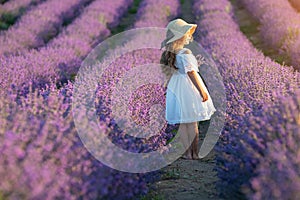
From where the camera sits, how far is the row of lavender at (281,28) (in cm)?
705

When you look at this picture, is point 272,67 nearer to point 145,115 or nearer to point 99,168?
point 145,115

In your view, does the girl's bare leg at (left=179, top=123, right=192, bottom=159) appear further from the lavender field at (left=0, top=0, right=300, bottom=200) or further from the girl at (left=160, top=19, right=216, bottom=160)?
the lavender field at (left=0, top=0, right=300, bottom=200)

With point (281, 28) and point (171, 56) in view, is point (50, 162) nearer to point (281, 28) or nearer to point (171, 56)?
point (171, 56)

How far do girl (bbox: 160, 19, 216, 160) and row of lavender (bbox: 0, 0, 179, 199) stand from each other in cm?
129

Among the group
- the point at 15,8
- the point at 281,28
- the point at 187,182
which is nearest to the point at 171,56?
the point at 187,182

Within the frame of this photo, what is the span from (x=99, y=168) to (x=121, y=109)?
0.92 meters

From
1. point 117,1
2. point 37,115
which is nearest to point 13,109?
point 37,115

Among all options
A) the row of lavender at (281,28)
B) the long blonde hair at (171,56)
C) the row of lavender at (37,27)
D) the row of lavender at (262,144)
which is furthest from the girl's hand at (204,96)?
the row of lavender at (37,27)

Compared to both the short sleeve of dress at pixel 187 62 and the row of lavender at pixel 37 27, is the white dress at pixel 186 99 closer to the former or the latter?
the short sleeve of dress at pixel 187 62

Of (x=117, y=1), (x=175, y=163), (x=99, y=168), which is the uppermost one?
(x=99, y=168)

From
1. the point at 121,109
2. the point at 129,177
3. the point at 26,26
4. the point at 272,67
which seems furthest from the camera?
the point at 26,26

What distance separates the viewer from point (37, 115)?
317cm

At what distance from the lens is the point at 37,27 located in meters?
9.99

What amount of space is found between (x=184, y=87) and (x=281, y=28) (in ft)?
14.5
